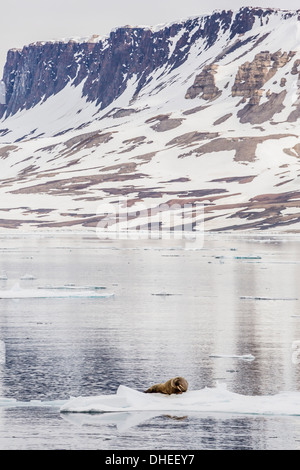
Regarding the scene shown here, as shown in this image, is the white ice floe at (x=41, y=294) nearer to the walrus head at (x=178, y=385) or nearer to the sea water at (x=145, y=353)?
the sea water at (x=145, y=353)

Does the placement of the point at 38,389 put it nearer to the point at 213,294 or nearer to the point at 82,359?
the point at 82,359

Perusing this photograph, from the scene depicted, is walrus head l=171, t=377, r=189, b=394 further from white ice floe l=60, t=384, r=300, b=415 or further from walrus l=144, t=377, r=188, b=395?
white ice floe l=60, t=384, r=300, b=415

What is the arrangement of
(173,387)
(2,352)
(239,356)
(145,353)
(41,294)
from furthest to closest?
(41,294) → (145,353) → (2,352) → (239,356) → (173,387)

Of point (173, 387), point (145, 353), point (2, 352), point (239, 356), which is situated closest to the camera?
point (173, 387)

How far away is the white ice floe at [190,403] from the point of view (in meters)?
21.6

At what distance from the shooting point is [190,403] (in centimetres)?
2223

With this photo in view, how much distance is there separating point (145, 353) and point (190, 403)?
781cm

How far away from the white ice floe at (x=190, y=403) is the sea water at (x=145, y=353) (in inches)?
7.6

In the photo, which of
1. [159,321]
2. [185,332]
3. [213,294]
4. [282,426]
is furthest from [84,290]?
[282,426]

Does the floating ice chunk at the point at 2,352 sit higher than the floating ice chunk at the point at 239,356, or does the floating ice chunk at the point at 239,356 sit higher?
the floating ice chunk at the point at 2,352

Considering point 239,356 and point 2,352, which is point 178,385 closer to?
point 239,356

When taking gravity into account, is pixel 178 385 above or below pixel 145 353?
above

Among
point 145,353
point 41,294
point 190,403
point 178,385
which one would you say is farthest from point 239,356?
point 41,294

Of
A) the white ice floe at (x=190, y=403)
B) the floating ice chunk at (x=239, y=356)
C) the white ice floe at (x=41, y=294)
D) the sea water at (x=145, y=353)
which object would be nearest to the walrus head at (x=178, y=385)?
the white ice floe at (x=190, y=403)
